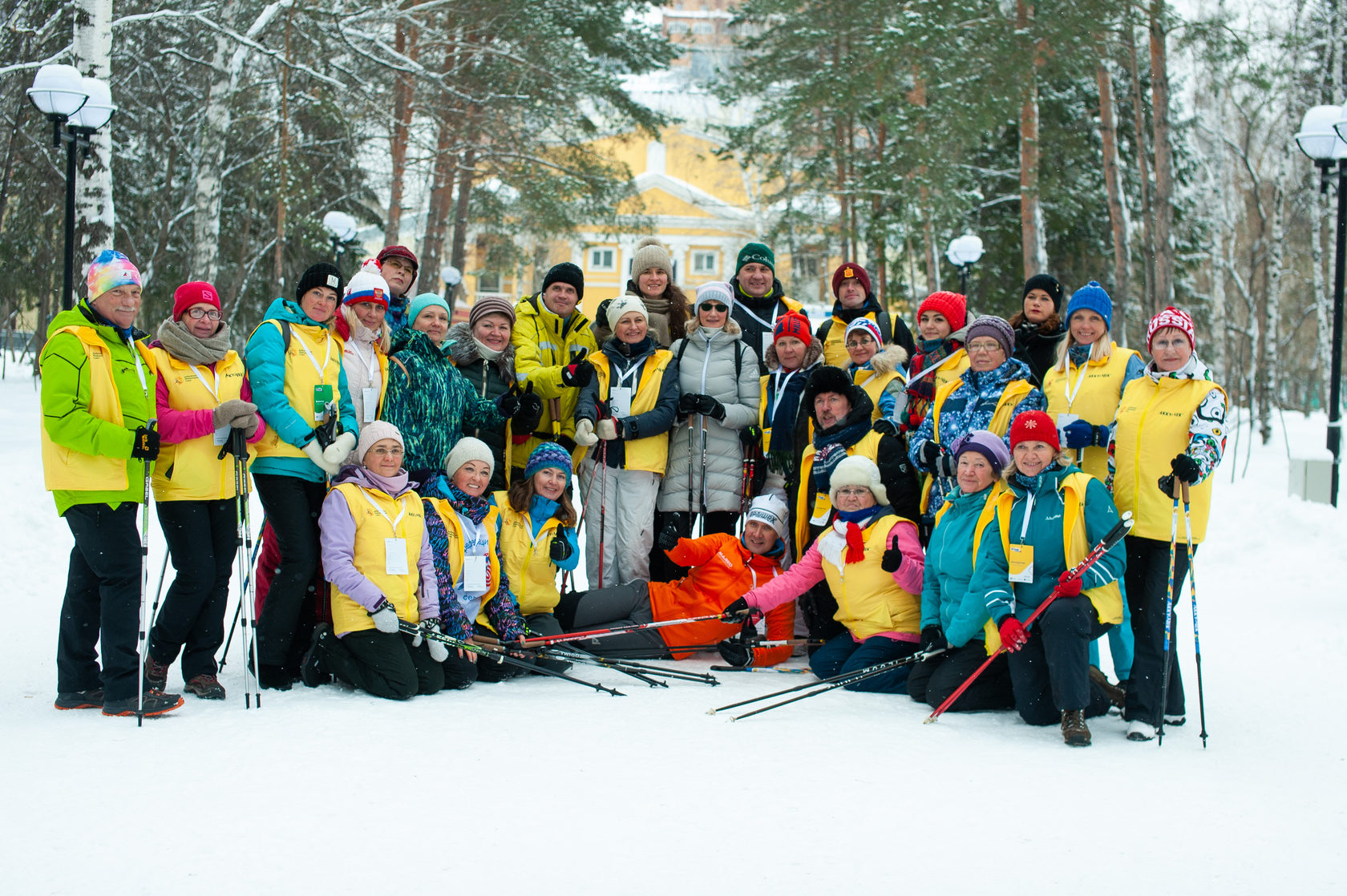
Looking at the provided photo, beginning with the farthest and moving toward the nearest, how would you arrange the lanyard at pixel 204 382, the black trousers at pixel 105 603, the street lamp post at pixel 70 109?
1. the street lamp post at pixel 70 109
2. the lanyard at pixel 204 382
3. the black trousers at pixel 105 603

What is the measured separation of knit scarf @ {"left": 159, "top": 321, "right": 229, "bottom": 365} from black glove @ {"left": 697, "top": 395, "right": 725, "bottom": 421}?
2.24 metres

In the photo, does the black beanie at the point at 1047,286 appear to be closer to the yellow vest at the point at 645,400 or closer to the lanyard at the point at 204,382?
the yellow vest at the point at 645,400

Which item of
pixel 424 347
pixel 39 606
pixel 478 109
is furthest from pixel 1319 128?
pixel 478 109

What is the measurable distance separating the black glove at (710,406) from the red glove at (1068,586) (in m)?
1.98

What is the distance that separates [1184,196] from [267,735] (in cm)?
1985

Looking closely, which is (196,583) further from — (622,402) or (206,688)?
(622,402)

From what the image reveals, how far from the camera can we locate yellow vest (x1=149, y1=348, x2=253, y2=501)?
13.6 feet

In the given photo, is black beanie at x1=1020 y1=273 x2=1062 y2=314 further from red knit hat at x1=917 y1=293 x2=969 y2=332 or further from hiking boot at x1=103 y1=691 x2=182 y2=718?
hiking boot at x1=103 y1=691 x2=182 y2=718

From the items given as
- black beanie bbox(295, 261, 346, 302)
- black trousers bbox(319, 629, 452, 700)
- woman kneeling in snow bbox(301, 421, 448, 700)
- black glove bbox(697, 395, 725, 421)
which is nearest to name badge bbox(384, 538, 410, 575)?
woman kneeling in snow bbox(301, 421, 448, 700)

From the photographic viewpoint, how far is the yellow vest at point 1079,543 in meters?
4.11

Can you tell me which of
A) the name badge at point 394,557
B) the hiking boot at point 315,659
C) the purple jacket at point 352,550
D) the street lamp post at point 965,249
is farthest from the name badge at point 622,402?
the street lamp post at point 965,249

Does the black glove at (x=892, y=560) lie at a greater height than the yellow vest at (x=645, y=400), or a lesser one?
lesser

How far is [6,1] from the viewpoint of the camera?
12.6 metres

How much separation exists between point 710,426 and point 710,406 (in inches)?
8.5
